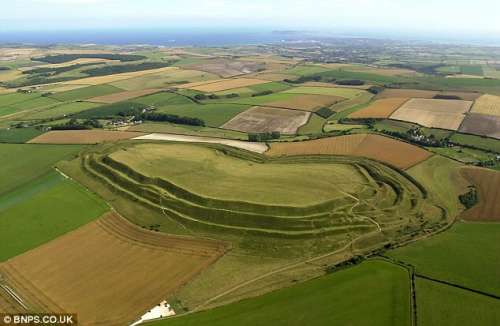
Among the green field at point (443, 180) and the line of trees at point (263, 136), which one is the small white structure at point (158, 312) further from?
the line of trees at point (263, 136)

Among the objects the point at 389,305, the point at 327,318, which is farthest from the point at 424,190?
the point at 327,318

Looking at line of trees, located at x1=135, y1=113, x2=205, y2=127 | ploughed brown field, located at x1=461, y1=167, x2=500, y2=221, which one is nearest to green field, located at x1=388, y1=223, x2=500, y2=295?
ploughed brown field, located at x1=461, y1=167, x2=500, y2=221

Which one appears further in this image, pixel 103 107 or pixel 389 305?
pixel 103 107

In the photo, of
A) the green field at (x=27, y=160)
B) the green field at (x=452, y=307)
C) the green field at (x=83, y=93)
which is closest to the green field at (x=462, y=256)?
the green field at (x=452, y=307)

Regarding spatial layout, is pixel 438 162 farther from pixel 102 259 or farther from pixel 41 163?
pixel 41 163

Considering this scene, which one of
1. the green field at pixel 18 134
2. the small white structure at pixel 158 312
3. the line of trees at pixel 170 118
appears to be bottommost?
the small white structure at pixel 158 312

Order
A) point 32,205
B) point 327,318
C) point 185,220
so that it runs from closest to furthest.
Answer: point 327,318
point 185,220
point 32,205

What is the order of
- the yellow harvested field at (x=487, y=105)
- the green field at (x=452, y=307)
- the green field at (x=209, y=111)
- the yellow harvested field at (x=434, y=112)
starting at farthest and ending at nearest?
the green field at (x=209, y=111), the yellow harvested field at (x=487, y=105), the yellow harvested field at (x=434, y=112), the green field at (x=452, y=307)
